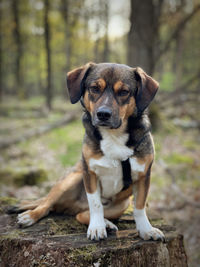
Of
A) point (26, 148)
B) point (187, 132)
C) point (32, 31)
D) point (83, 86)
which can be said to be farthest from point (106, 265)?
point (32, 31)

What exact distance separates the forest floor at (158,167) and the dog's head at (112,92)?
6.49 feet

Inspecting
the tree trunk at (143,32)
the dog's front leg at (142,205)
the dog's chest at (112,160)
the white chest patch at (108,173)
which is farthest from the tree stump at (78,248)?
the tree trunk at (143,32)

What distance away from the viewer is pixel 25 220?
323 centimetres

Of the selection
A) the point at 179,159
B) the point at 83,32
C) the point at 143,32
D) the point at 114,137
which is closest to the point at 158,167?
the point at 179,159

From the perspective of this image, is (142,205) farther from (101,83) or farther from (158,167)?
(158,167)

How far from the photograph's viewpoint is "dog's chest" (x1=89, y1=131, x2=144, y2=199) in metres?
2.95

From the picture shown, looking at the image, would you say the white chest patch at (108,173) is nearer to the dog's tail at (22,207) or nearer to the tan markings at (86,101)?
the tan markings at (86,101)

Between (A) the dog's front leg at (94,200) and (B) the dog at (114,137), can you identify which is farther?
(A) the dog's front leg at (94,200)

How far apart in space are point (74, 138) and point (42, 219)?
8650 millimetres

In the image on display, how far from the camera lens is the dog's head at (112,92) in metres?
2.84

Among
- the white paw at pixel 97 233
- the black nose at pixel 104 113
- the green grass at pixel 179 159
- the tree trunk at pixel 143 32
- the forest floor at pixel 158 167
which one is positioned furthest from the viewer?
the tree trunk at pixel 143 32

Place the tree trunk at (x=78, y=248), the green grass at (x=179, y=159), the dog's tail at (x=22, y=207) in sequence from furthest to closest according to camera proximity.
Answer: the green grass at (x=179, y=159)
the dog's tail at (x=22, y=207)
the tree trunk at (x=78, y=248)

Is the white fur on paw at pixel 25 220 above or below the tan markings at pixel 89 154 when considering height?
below

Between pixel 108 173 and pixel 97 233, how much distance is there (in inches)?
26.4
